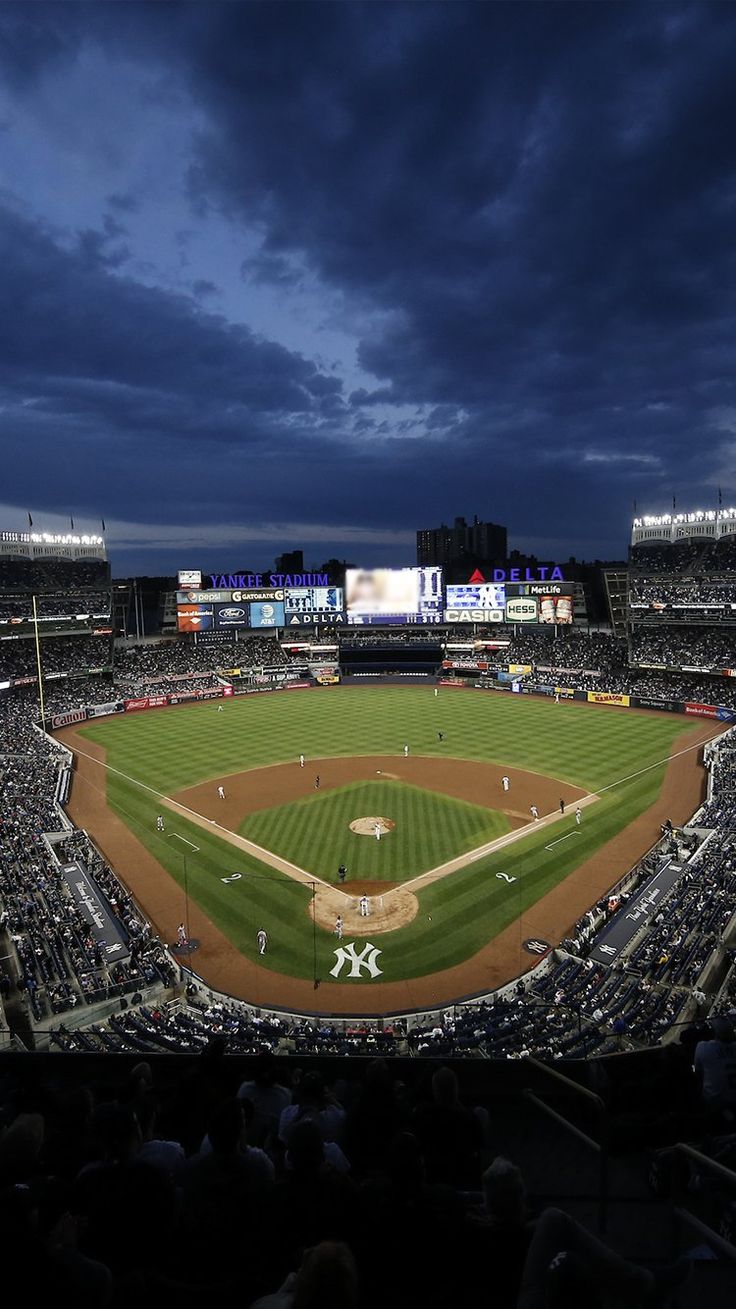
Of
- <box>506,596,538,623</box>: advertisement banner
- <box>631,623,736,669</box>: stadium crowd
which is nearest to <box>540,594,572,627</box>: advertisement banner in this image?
<box>506,596,538,623</box>: advertisement banner

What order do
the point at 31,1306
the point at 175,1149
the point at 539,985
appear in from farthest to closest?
the point at 539,985 → the point at 175,1149 → the point at 31,1306

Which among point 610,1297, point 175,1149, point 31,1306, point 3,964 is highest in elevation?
point 31,1306

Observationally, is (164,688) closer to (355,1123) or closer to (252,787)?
(252,787)

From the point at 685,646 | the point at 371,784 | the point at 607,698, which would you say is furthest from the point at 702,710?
the point at 371,784

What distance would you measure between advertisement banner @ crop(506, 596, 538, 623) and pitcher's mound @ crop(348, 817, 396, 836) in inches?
2187

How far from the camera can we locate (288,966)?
2275cm

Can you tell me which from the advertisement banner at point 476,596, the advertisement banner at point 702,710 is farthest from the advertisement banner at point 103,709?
the advertisement banner at point 702,710

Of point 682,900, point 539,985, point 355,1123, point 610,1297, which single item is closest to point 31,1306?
point 610,1297

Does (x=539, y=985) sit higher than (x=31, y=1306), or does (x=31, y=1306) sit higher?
(x=31, y=1306)

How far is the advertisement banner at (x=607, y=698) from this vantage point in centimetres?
6675

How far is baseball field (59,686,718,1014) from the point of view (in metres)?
23.2

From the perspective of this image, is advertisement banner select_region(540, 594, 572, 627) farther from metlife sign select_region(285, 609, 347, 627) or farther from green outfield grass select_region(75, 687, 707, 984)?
metlife sign select_region(285, 609, 347, 627)

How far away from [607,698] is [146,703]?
47263 millimetres

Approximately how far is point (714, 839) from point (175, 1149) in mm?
29629
